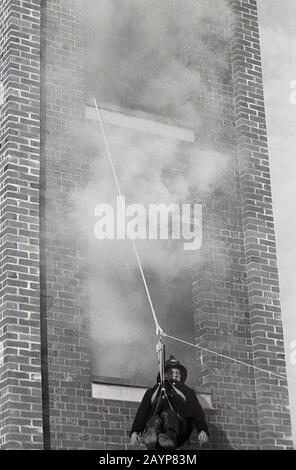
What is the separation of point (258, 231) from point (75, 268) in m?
2.10

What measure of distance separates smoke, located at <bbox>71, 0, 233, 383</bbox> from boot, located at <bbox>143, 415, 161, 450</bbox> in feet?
3.87

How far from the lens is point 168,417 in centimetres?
805

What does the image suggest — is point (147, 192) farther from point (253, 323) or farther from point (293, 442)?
point (293, 442)

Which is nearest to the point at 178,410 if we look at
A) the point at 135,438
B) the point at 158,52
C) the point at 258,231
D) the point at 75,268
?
the point at 135,438

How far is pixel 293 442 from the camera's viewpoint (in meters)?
9.49

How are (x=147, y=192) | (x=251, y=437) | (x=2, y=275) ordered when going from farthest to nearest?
(x=147, y=192), (x=251, y=437), (x=2, y=275)

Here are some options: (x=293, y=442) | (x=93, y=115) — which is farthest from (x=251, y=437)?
(x=93, y=115)

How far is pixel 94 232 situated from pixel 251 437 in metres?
2.45

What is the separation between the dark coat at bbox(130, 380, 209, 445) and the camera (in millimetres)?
8242

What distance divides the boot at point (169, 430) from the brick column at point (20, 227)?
1049mm

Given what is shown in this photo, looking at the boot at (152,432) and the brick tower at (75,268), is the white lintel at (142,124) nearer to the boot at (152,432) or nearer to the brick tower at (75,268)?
the brick tower at (75,268)

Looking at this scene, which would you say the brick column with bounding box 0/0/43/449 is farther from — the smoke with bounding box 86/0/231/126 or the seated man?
the smoke with bounding box 86/0/231/126

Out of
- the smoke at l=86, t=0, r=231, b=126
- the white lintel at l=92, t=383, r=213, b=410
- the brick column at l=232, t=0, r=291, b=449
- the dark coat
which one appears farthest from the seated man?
the smoke at l=86, t=0, r=231, b=126

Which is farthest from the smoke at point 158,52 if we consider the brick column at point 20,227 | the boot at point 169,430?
the boot at point 169,430
